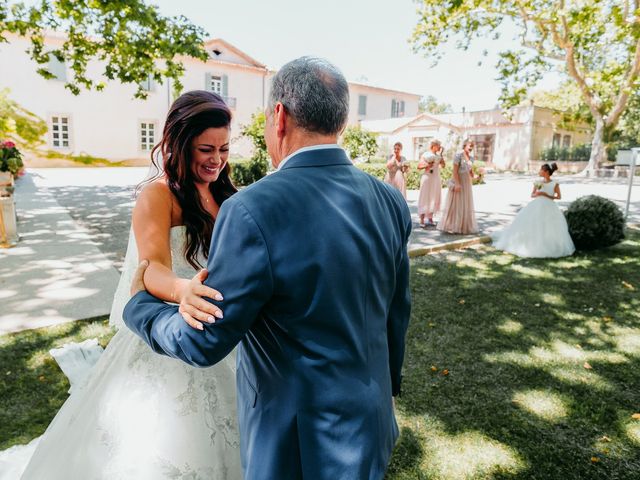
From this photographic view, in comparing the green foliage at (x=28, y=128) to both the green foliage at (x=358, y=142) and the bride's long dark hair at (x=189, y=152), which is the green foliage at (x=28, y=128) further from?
the bride's long dark hair at (x=189, y=152)

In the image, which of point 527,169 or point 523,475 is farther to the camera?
point 527,169

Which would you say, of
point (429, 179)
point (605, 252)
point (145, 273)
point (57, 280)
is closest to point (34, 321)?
point (57, 280)

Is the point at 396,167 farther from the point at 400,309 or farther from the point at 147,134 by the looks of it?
the point at 147,134

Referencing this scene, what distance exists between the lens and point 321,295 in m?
1.29

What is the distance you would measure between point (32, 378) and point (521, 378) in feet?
13.7

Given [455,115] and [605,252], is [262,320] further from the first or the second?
[455,115]

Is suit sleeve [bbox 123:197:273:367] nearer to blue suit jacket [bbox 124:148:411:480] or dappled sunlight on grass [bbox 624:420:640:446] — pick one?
blue suit jacket [bbox 124:148:411:480]

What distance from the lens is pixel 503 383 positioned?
3.91 meters

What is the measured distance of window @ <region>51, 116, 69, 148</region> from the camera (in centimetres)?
2839

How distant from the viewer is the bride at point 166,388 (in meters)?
1.88

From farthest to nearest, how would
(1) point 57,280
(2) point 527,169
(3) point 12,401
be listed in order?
(2) point 527,169, (1) point 57,280, (3) point 12,401

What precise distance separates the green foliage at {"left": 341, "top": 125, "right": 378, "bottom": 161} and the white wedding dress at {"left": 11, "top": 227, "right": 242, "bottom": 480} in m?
19.7

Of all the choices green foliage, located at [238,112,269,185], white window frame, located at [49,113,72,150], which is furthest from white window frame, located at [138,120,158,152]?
green foliage, located at [238,112,269,185]

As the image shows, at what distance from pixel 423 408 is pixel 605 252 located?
7131mm
